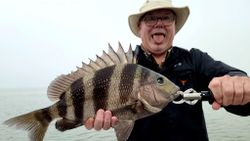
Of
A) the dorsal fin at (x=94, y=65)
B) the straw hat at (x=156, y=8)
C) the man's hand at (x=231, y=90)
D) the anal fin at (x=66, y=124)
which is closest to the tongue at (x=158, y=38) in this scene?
the straw hat at (x=156, y=8)

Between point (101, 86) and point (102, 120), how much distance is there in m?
0.35

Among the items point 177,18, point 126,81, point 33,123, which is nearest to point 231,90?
point 126,81

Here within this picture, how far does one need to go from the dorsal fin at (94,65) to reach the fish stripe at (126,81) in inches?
5.4

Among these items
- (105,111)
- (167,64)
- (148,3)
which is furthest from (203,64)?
(105,111)

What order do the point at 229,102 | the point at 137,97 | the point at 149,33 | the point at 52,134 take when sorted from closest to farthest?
the point at 229,102 < the point at 137,97 < the point at 149,33 < the point at 52,134

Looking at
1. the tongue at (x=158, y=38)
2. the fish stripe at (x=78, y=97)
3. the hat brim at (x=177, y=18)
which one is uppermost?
the hat brim at (x=177, y=18)

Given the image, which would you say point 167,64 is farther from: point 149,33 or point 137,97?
point 137,97

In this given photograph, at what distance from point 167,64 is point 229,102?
5.86 feet

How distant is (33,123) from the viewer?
155 inches

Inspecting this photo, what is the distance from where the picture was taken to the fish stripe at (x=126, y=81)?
3473 millimetres

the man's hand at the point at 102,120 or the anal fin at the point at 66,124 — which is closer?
the man's hand at the point at 102,120

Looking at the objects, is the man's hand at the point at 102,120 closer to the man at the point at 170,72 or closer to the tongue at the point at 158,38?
the man at the point at 170,72

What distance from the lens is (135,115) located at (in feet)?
11.7

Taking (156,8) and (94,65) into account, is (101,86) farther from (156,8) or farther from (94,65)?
(156,8)
